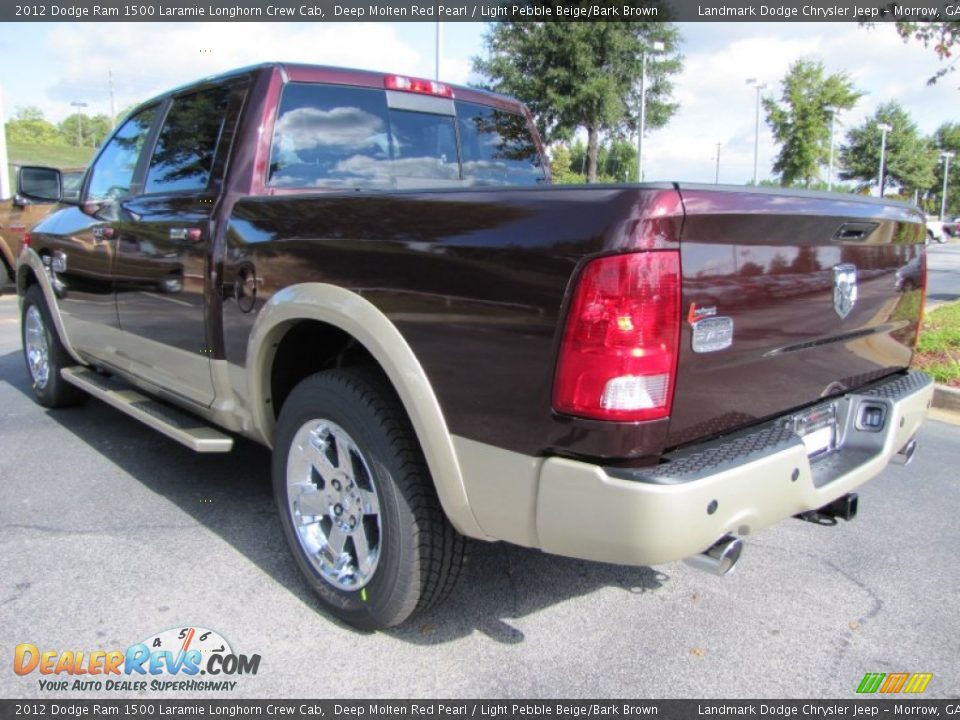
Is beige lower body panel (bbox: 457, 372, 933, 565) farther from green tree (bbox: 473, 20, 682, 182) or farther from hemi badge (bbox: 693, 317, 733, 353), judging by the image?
green tree (bbox: 473, 20, 682, 182)

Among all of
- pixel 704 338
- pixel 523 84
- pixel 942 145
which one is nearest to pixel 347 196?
pixel 704 338

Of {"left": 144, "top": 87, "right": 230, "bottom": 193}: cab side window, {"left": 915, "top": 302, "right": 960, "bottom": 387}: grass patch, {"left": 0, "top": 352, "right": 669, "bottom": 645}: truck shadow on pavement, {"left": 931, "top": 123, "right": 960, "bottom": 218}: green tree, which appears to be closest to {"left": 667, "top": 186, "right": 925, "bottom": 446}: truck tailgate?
{"left": 0, "top": 352, "right": 669, "bottom": 645}: truck shadow on pavement

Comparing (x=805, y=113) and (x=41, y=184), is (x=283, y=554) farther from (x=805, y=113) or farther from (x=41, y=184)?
(x=805, y=113)

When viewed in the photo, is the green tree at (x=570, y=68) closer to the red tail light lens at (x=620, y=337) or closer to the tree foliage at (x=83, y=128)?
the red tail light lens at (x=620, y=337)

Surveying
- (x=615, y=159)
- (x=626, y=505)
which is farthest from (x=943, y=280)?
(x=615, y=159)

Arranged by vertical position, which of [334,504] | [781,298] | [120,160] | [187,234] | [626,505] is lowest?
[334,504]

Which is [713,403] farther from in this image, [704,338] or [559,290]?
[559,290]

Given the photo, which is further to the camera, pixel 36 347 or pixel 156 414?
pixel 36 347

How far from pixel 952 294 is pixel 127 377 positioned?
1342cm

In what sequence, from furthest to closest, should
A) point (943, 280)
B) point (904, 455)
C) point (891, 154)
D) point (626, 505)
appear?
point (891, 154) < point (943, 280) < point (904, 455) < point (626, 505)

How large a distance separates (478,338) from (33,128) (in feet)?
364

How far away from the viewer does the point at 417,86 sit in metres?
3.78

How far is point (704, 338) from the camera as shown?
6.63 feet

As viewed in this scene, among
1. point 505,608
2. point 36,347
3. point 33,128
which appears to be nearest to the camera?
point 505,608
